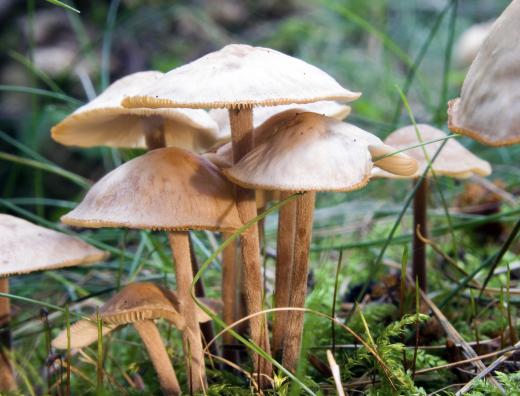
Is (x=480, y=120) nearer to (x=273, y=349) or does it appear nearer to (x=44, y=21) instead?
(x=273, y=349)

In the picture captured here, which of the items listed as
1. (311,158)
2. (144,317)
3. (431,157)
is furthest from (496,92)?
(144,317)

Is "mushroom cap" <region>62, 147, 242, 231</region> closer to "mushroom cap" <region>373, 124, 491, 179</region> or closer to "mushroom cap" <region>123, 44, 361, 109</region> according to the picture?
"mushroom cap" <region>123, 44, 361, 109</region>

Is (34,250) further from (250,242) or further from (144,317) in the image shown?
(250,242)

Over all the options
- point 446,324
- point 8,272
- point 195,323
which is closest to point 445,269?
point 446,324

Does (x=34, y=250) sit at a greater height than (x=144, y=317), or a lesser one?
greater

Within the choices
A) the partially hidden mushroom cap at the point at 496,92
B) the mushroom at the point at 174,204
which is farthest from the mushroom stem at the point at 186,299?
the partially hidden mushroom cap at the point at 496,92

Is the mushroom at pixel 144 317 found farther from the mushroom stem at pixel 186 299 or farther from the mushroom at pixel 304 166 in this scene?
the mushroom at pixel 304 166
